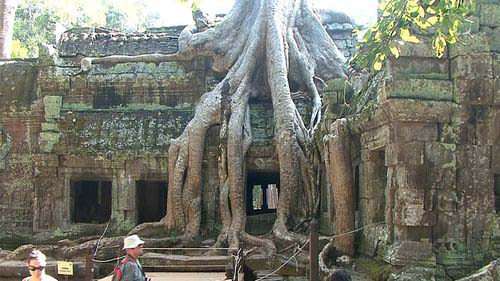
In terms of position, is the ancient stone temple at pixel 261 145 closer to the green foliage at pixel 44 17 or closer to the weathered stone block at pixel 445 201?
the weathered stone block at pixel 445 201

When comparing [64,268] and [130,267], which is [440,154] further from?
[64,268]

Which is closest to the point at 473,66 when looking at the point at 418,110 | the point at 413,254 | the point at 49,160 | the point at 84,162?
the point at 418,110

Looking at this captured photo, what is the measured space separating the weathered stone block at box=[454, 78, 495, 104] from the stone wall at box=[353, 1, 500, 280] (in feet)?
0.04

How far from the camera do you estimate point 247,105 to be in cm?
1173

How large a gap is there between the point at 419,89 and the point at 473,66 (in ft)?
2.16

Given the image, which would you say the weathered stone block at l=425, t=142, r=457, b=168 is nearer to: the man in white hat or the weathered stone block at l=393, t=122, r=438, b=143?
the weathered stone block at l=393, t=122, r=438, b=143

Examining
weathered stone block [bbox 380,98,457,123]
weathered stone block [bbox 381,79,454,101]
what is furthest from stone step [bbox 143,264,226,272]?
weathered stone block [bbox 381,79,454,101]

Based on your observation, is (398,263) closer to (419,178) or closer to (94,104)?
(419,178)

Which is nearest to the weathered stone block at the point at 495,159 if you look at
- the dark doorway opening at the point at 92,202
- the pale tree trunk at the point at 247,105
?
the pale tree trunk at the point at 247,105

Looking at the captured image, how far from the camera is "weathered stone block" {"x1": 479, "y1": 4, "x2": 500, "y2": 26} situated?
7.33 metres

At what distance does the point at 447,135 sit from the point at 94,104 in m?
7.76

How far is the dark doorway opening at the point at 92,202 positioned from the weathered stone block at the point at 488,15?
8.89 m

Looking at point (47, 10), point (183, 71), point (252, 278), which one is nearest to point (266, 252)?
point (252, 278)

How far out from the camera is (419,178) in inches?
275
